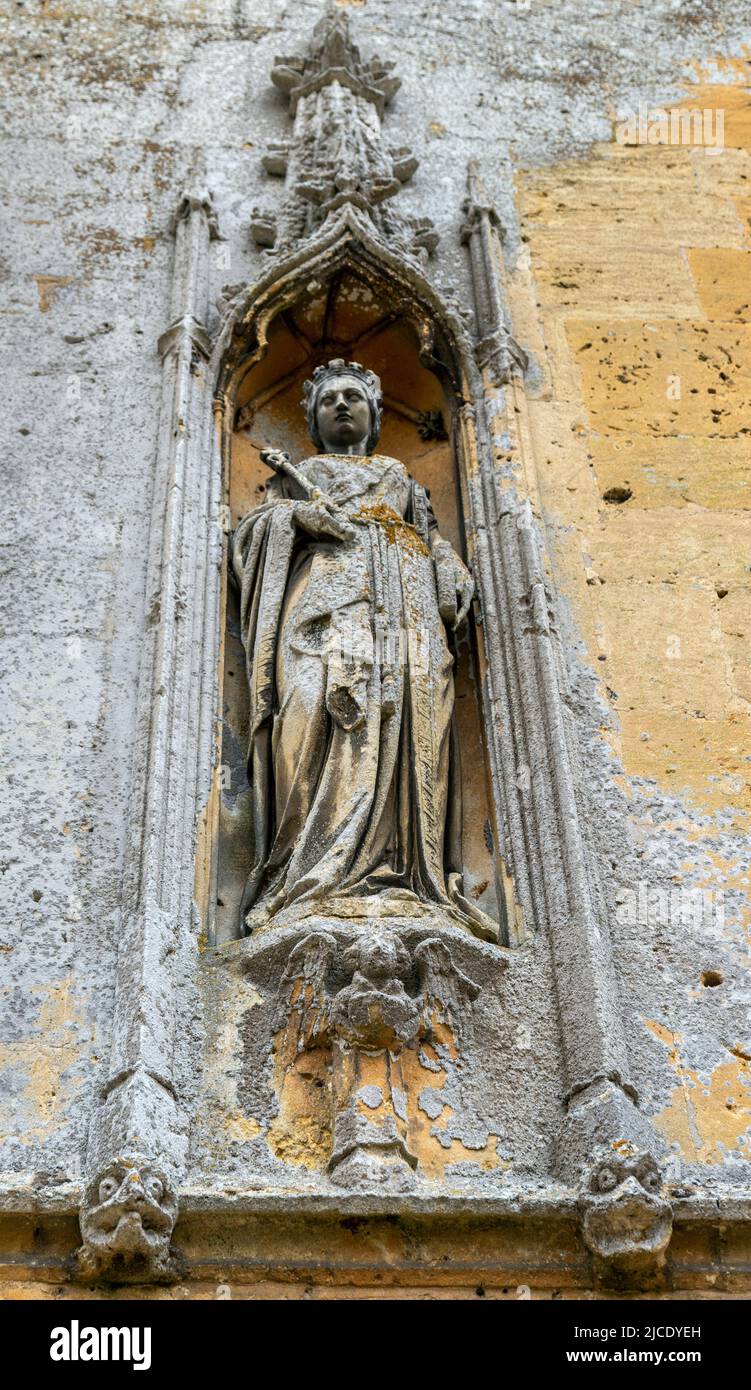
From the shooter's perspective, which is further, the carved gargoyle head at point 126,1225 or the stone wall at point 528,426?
the stone wall at point 528,426

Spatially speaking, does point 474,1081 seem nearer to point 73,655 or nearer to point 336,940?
point 336,940

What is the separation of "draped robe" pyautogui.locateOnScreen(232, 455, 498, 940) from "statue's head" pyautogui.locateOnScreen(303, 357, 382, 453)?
0.37 m

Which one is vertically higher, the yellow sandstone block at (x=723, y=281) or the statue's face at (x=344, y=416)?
the yellow sandstone block at (x=723, y=281)


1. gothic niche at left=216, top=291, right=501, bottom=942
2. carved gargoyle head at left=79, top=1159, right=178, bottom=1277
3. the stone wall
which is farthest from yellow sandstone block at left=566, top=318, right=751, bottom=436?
carved gargoyle head at left=79, top=1159, right=178, bottom=1277

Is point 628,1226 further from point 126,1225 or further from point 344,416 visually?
point 344,416

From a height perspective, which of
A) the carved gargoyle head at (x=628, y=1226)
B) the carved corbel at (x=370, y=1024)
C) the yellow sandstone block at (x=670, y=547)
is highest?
the yellow sandstone block at (x=670, y=547)

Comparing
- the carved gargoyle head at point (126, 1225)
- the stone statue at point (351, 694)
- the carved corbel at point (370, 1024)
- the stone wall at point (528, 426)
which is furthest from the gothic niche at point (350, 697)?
the carved gargoyle head at point (126, 1225)

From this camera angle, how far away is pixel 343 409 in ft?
21.7

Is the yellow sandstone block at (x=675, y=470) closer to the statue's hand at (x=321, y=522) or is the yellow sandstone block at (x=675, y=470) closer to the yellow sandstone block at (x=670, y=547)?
the yellow sandstone block at (x=670, y=547)

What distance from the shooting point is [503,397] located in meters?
6.84

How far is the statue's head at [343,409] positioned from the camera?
6.61 m

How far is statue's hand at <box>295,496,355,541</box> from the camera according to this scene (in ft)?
19.7

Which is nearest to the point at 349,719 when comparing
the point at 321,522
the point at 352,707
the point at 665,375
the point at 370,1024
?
the point at 352,707

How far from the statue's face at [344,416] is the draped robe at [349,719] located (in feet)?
1.20
